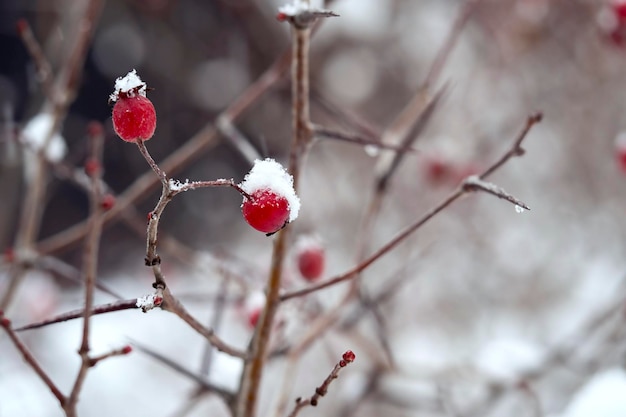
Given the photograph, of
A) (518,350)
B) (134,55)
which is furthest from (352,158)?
(518,350)

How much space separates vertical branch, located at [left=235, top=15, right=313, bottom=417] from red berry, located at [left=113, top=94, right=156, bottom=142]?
168mm

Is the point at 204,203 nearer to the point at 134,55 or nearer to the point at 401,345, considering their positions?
the point at 134,55

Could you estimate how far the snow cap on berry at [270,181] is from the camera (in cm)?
50

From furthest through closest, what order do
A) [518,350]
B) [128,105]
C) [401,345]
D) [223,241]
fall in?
1. [223,241]
2. [401,345]
3. [518,350]
4. [128,105]

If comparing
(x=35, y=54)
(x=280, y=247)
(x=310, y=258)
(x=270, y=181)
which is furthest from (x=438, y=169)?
(x=270, y=181)

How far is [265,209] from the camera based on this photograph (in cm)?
49

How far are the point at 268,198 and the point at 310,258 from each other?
0.41 m

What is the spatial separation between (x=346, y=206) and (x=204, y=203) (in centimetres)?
183

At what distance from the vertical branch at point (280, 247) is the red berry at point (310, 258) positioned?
268 mm

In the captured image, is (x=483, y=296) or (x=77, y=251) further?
(x=77, y=251)

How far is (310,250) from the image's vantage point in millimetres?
896

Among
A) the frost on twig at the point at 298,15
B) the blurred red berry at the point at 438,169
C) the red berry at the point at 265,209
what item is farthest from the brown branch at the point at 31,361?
the blurred red berry at the point at 438,169

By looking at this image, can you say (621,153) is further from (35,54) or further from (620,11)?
(35,54)

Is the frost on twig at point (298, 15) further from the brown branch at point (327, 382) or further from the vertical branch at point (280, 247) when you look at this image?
the brown branch at point (327, 382)
